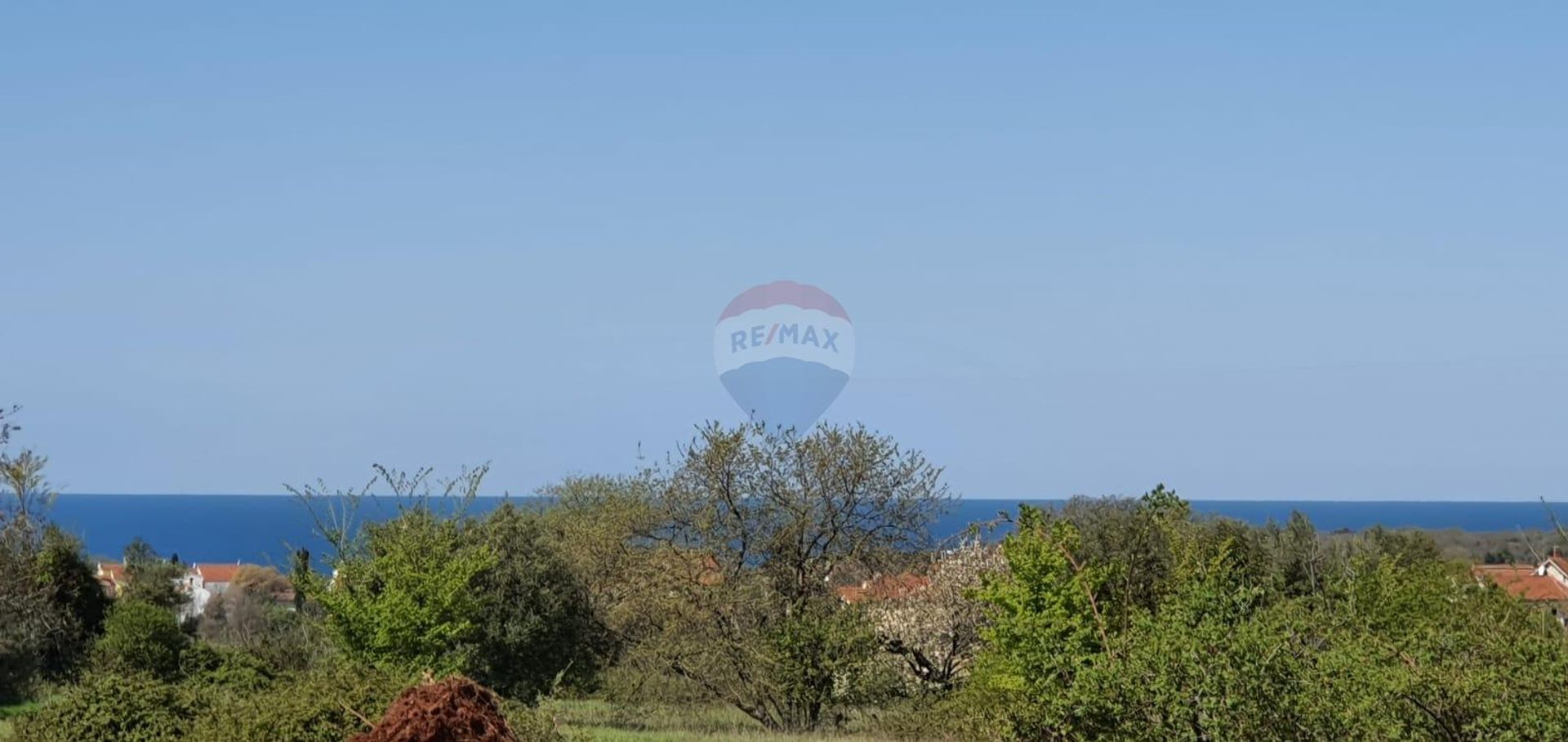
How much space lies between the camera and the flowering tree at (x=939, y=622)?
28.4m

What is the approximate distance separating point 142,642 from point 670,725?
1287 centimetres

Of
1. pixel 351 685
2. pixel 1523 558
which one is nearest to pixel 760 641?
Answer: pixel 351 685

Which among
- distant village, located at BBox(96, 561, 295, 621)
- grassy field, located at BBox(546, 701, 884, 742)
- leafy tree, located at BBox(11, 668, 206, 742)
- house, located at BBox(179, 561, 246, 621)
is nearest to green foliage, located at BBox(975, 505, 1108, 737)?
grassy field, located at BBox(546, 701, 884, 742)

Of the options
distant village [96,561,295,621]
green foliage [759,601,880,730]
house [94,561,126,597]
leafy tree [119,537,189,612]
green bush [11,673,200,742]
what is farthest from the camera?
distant village [96,561,295,621]

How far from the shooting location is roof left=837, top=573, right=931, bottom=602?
28000 millimetres

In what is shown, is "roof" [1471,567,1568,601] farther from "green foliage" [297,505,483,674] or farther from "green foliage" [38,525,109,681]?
"green foliage" [38,525,109,681]

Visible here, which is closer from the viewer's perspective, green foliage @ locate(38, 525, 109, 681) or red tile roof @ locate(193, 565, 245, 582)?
green foliage @ locate(38, 525, 109, 681)

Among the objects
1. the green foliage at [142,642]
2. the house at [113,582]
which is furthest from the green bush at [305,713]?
the house at [113,582]

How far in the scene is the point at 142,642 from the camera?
33.8 metres

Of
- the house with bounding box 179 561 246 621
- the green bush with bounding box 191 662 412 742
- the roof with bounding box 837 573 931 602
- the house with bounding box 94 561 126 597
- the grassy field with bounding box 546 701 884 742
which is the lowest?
the grassy field with bounding box 546 701 884 742

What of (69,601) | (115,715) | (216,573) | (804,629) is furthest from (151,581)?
(216,573)

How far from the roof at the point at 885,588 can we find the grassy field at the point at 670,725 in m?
2.70

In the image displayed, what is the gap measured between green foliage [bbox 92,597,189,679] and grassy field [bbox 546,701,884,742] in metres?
8.70

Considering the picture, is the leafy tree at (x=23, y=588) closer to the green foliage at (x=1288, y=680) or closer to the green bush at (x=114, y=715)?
the green bush at (x=114, y=715)
